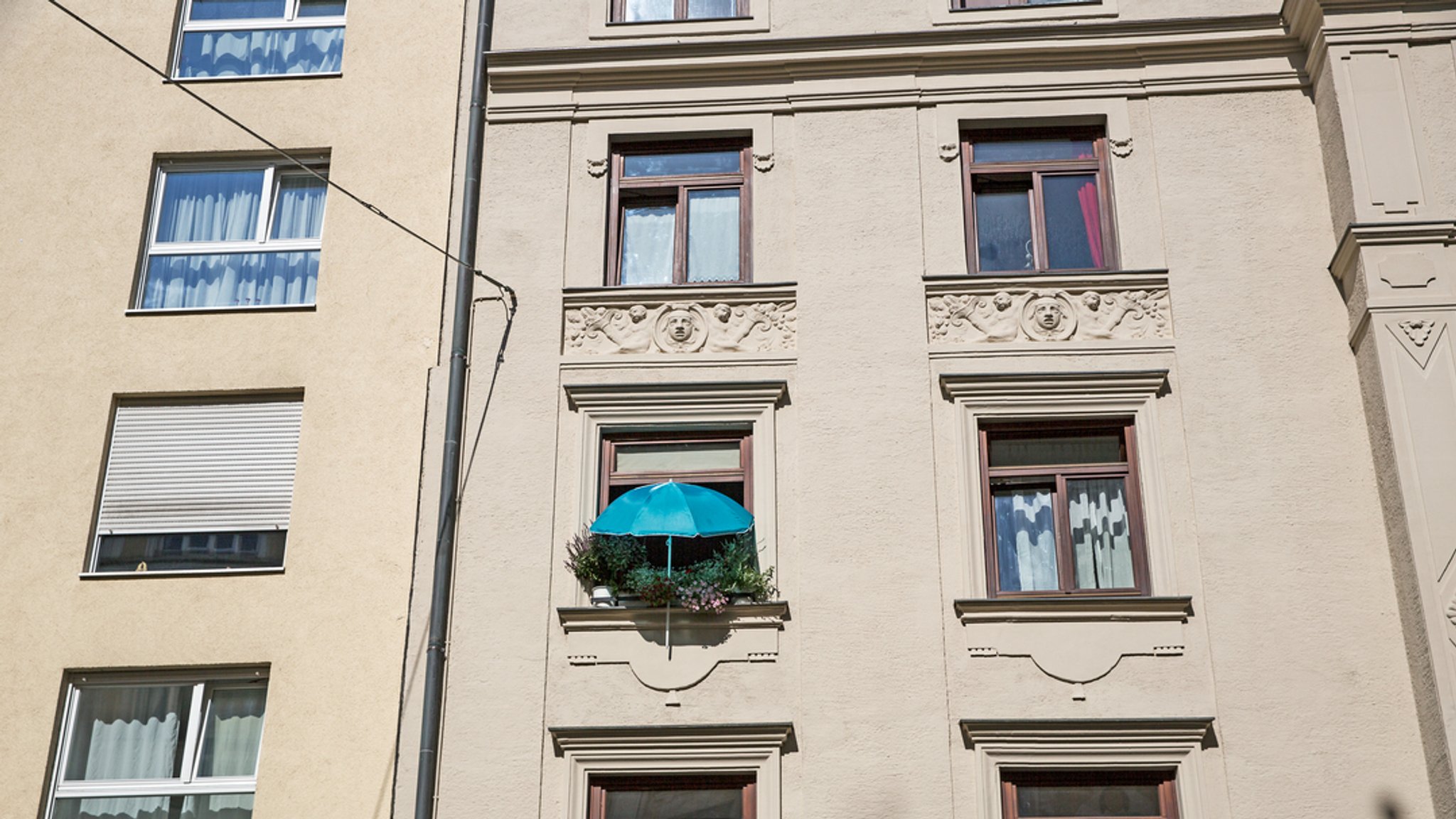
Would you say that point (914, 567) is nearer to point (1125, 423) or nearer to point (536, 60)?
point (1125, 423)

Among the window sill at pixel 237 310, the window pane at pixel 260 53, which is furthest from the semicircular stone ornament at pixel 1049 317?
the window pane at pixel 260 53

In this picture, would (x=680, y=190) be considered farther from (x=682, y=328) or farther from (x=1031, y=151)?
(x=1031, y=151)

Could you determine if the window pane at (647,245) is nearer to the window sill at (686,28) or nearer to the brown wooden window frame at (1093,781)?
the window sill at (686,28)

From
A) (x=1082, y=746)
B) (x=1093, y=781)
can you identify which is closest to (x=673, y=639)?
(x=1082, y=746)

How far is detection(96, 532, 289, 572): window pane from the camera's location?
15.4 metres

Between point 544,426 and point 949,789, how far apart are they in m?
4.95

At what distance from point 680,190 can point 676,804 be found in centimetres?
624

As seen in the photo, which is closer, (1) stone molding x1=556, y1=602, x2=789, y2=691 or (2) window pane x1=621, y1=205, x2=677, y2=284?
(1) stone molding x1=556, y1=602, x2=789, y2=691

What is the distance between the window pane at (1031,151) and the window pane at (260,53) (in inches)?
269

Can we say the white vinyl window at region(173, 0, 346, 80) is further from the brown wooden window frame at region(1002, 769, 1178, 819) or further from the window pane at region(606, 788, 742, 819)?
the brown wooden window frame at region(1002, 769, 1178, 819)

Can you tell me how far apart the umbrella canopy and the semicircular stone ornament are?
10.8 ft

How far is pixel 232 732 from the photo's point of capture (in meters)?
14.8

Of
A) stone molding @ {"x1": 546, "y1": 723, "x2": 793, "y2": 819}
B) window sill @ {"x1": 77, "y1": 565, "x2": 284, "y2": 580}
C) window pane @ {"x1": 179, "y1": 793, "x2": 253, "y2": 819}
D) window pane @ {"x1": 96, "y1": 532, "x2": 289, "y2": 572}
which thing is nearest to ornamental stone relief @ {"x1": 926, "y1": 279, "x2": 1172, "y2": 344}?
stone molding @ {"x1": 546, "y1": 723, "x2": 793, "y2": 819}

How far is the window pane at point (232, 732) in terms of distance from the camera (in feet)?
48.1
